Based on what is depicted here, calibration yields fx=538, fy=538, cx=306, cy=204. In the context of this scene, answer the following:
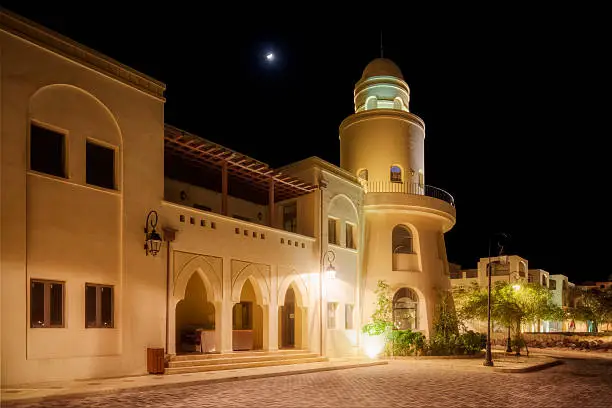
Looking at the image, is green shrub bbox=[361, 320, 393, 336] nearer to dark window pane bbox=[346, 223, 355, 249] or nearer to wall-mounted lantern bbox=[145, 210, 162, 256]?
dark window pane bbox=[346, 223, 355, 249]

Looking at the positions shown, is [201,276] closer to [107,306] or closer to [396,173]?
[107,306]

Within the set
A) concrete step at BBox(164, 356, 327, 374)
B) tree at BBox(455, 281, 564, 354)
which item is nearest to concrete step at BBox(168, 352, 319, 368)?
concrete step at BBox(164, 356, 327, 374)

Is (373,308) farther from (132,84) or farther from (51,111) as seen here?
(51,111)

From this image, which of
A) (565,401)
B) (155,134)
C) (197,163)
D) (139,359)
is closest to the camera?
(565,401)

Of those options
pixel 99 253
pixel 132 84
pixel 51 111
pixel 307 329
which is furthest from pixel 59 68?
pixel 307 329

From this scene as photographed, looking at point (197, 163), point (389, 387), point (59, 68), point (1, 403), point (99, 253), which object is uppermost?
point (59, 68)

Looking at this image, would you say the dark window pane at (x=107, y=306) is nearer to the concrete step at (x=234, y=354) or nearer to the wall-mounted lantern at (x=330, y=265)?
the concrete step at (x=234, y=354)

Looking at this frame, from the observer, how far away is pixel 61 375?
1251cm

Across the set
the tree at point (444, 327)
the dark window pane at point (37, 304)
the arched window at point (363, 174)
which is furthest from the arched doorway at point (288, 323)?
the dark window pane at point (37, 304)

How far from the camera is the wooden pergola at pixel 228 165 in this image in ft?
57.1

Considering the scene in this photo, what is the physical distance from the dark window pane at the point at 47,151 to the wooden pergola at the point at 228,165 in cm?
367

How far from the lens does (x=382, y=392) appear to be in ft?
41.4

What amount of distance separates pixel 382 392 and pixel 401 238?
1500 centimetres

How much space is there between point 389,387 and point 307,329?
7794 millimetres
